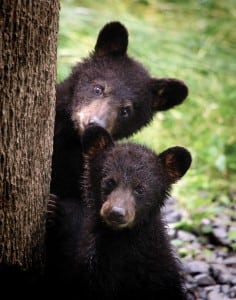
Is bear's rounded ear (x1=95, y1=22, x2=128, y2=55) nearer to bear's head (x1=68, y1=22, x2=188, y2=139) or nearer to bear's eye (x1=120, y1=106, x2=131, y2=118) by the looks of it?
bear's head (x1=68, y1=22, x2=188, y2=139)

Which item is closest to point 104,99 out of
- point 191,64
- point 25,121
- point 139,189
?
point 139,189

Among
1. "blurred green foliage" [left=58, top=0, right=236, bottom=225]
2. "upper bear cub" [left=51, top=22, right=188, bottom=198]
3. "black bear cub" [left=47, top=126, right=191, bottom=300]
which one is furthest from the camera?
"blurred green foliage" [left=58, top=0, right=236, bottom=225]

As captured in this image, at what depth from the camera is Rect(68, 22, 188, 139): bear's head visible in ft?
16.7

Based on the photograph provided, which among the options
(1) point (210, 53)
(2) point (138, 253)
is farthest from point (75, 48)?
(2) point (138, 253)

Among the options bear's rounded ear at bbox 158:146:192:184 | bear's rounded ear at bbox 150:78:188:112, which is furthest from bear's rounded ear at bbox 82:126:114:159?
bear's rounded ear at bbox 150:78:188:112

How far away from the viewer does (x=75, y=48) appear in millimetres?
8297

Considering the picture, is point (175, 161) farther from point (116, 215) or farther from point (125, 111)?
point (125, 111)

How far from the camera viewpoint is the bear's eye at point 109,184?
13.8 ft

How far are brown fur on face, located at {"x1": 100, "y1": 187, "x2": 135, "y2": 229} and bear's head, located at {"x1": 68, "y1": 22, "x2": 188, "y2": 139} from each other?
0.96 meters

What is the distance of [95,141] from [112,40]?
1290mm

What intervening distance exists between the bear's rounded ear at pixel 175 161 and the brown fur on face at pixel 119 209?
400 mm

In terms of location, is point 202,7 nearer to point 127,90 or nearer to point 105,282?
point 127,90

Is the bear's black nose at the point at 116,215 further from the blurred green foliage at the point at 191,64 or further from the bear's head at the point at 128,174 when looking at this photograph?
the blurred green foliage at the point at 191,64

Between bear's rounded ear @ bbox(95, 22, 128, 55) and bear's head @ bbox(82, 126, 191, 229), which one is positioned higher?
bear's rounded ear @ bbox(95, 22, 128, 55)
